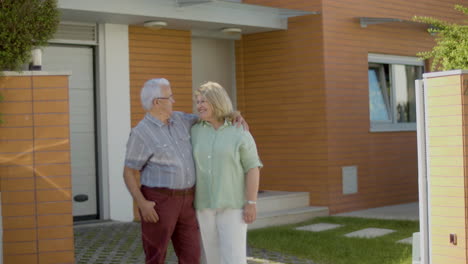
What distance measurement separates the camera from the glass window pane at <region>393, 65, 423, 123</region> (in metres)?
11.9

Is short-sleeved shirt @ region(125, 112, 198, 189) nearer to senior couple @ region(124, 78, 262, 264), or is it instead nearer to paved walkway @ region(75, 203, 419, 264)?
senior couple @ region(124, 78, 262, 264)

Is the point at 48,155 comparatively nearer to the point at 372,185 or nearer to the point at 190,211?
the point at 190,211

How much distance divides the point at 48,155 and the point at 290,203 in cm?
529

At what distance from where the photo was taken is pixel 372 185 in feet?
36.0

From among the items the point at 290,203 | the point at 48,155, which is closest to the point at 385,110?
the point at 290,203

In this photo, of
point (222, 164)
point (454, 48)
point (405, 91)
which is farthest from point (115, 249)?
point (405, 91)

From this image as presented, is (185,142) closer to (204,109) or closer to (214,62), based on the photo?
(204,109)

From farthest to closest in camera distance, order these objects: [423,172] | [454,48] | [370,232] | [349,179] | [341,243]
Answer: [349,179] < [370,232] < [341,243] < [454,48] < [423,172]

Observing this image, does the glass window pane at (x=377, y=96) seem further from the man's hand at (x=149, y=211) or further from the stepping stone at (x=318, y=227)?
the man's hand at (x=149, y=211)

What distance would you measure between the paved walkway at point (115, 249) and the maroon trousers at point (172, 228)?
98.8 inches

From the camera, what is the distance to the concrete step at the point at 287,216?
367 inches

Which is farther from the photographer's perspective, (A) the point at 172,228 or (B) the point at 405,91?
(B) the point at 405,91

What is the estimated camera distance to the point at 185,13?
9.15m

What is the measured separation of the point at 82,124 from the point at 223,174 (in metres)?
5.32
